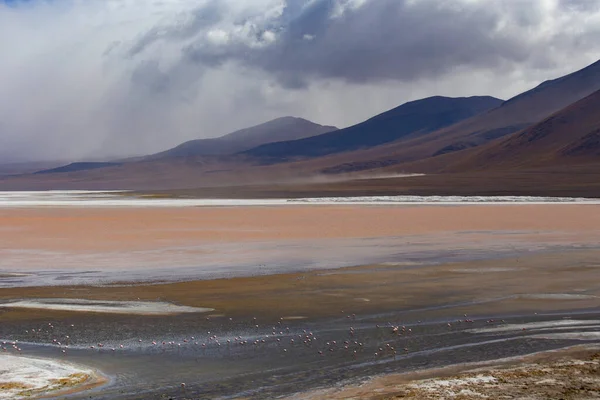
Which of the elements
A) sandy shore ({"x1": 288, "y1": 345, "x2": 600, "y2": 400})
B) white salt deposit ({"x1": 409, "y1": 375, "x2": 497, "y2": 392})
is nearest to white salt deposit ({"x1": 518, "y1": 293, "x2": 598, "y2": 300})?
sandy shore ({"x1": 288, "y1": 345, "x2": 600, "y2": 400})

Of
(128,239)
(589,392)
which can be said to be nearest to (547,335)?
(589,392)

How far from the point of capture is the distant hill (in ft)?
542

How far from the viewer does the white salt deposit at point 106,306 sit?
667 inches

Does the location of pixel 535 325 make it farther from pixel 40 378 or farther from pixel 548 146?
pixel 548 146

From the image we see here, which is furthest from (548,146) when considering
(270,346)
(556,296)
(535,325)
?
(270,346)

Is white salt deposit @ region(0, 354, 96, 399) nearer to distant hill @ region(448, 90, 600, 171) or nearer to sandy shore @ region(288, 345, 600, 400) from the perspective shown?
sandy shore @ region(288, 345, 600, 400)

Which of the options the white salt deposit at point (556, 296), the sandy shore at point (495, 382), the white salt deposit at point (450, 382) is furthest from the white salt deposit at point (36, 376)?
the white salt deposit at point (556, 296)

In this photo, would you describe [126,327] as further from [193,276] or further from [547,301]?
[547,301]

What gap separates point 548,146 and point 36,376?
182 m

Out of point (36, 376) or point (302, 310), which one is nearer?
point (36, 376)

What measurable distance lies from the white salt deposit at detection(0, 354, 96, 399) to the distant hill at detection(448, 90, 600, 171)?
157m

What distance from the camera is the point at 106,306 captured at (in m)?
17.5

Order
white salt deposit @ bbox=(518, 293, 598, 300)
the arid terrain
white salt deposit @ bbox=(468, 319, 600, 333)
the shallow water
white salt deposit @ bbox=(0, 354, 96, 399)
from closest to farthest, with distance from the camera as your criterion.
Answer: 1. white salt deposit @ bbox=(0, 354, 96, 399)
2. the shallow water
3. the arid terrain
4. white salt deposit @ bbox=(468, 319, 600, 333)
5. white salt deposit @ bbox=(518, 293, 598, 300)

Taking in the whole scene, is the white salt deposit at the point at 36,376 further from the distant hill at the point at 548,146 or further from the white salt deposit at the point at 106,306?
the distant hill at the point at 548,146
